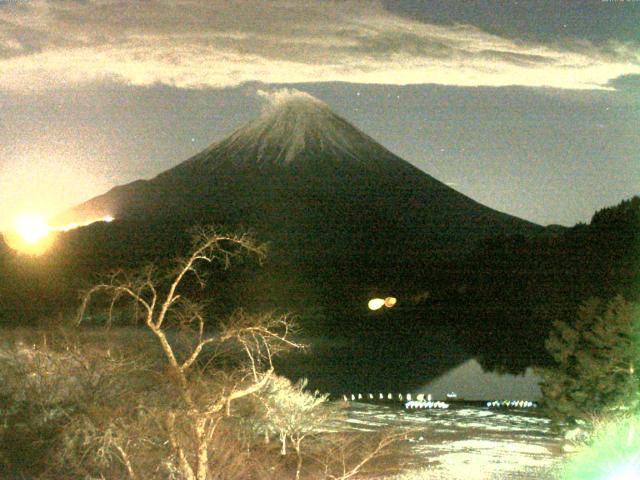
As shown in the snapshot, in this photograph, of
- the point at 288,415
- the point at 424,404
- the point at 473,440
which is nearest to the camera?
the point at 288,415

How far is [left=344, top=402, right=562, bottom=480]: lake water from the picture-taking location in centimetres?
1630

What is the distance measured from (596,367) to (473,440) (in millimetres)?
3558

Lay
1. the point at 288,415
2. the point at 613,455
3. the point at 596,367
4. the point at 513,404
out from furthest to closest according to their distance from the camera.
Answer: the point at 513,404 < the point at 596,367 < the point at 288,415 < the point at 613,455

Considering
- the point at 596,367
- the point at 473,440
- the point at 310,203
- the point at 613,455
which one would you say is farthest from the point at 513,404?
the point at 310,203

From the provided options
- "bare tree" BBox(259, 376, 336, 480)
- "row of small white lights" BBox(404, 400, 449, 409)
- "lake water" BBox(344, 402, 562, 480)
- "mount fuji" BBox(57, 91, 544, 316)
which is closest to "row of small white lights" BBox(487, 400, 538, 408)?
"lake water" BBox(344, 402, 562, 480)

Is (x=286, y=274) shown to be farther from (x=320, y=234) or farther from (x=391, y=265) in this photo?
(x=320, y=234)

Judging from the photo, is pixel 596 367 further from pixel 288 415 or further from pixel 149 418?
pixel 149 418

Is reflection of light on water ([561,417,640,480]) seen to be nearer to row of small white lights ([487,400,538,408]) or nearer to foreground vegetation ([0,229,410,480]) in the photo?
foreground vegetation ([0,229,410,480])

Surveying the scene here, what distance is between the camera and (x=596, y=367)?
18.1m

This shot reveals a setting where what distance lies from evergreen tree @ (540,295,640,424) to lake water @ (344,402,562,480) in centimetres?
104

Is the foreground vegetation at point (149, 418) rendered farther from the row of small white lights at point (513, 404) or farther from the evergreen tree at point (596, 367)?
the row of small white lights at point (513, 404)

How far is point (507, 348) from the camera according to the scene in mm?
47438

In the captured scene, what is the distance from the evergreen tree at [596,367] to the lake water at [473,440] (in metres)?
1.04

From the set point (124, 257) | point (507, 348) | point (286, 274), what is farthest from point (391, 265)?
point (507, 348)
